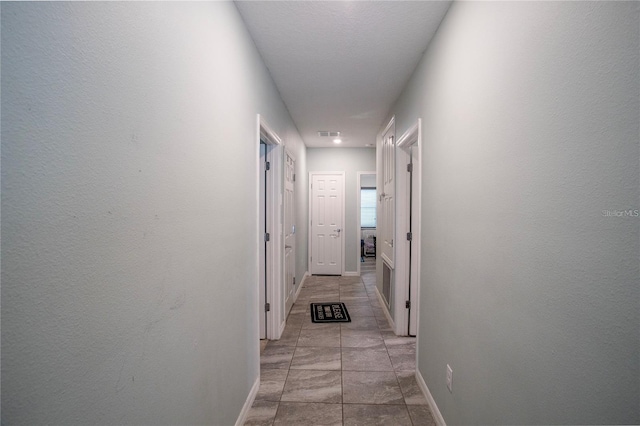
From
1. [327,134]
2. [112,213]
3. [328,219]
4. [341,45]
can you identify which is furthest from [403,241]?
[328,219]

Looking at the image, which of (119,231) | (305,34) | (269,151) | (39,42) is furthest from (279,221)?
(39,42)

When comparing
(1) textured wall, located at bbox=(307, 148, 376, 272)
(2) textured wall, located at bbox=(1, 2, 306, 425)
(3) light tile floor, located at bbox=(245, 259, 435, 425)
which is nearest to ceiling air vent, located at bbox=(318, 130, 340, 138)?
(1) textured wall, located at bbox=(307, 148, 376, 272)

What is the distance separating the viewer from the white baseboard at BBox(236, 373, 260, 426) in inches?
74.5

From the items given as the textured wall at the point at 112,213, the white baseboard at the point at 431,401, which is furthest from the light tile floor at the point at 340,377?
the textured wall at the point at 112,213

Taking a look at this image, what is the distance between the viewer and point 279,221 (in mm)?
3221

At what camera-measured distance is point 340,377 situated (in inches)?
98.2

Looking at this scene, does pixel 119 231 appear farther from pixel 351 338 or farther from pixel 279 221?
pixel 351 338

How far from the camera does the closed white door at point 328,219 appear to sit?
20.4 feet

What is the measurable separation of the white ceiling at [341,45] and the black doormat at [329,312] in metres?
2.60

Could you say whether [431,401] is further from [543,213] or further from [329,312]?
[329,312]

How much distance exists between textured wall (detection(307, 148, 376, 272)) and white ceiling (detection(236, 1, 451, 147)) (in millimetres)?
2573

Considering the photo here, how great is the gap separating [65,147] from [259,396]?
2.18 metres

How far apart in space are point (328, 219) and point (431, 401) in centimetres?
433
